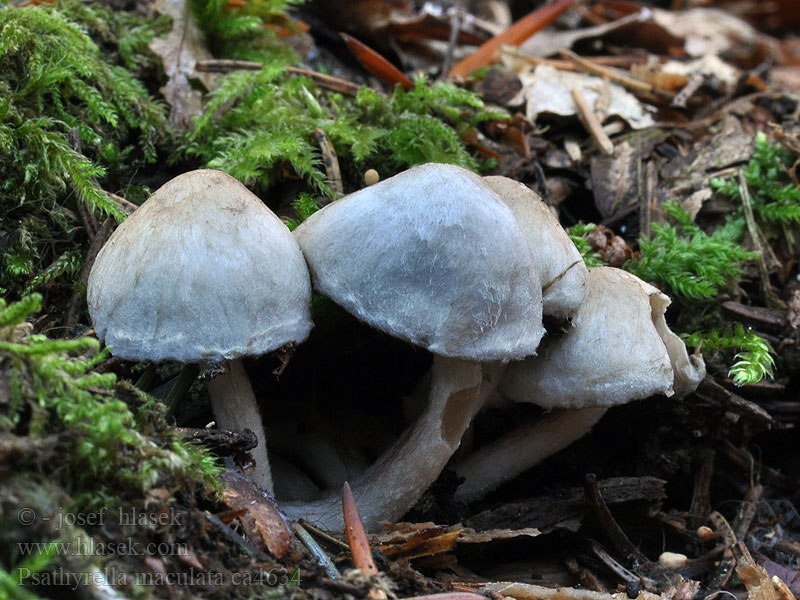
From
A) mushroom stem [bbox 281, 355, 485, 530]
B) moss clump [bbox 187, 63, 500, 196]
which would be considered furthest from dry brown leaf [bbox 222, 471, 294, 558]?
moss clump [bbox 187, 63, 500, 196]

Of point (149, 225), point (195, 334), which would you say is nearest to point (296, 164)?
point (149, 225)

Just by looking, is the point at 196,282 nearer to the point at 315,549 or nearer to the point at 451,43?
the point at 315,549

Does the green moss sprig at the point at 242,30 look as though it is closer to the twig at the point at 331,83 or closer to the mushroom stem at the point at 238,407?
the twig at the point at 331,83

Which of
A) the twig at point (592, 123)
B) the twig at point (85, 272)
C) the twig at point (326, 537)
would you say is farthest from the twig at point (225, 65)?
the twig at point (326, 537)

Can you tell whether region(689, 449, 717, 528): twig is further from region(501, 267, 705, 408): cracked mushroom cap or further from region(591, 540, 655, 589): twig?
region(501, 267, 705, 408): cracked mushroom cap

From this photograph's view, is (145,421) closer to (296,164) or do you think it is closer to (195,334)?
(195,334)
